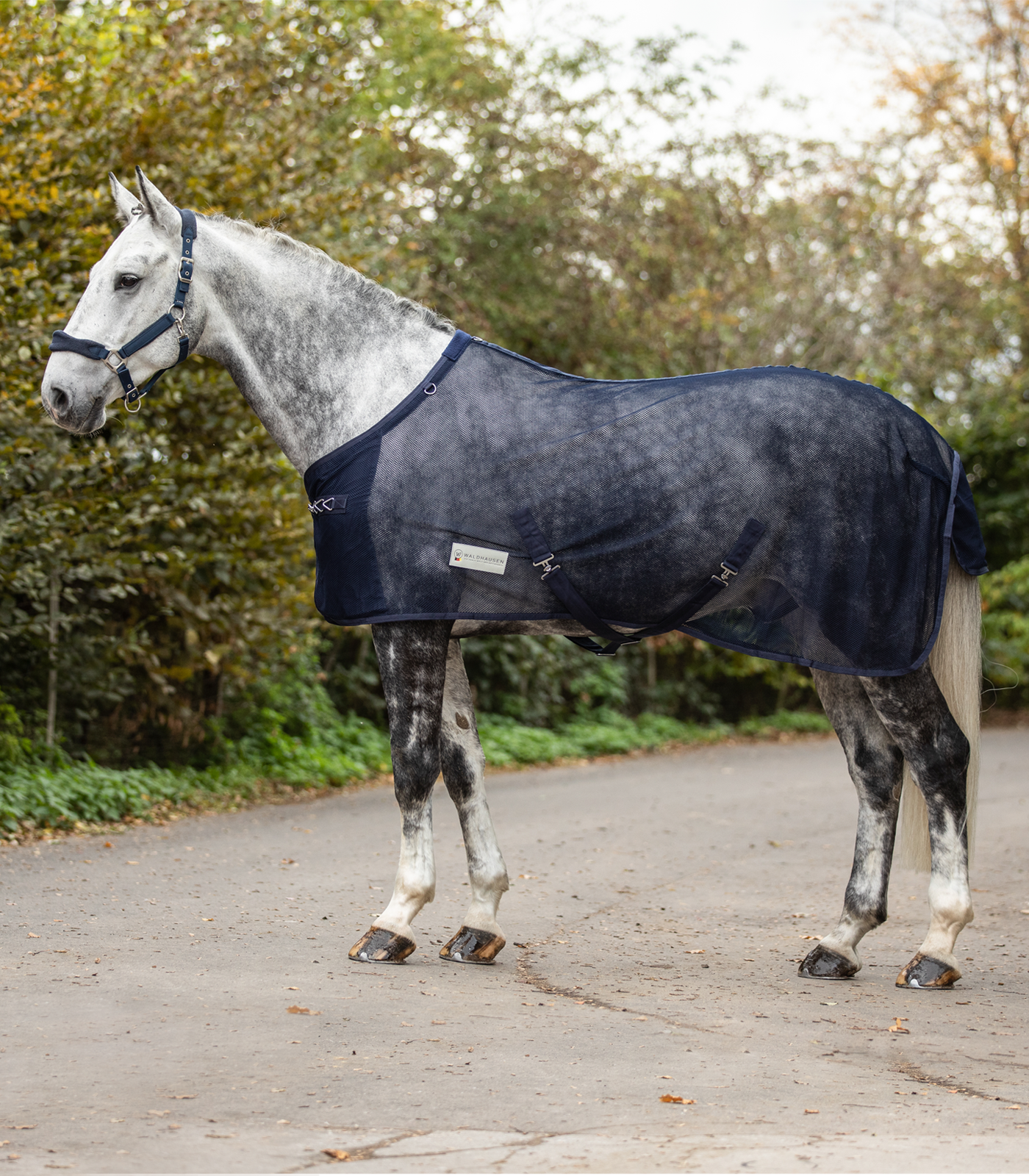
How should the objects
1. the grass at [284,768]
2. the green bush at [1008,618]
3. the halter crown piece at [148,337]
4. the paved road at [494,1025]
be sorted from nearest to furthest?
1. the paved road at [494,1025]
2. the halter crown piece at [148,337]
3. the grass at [284,768]
4. the green bush at [1008,618]

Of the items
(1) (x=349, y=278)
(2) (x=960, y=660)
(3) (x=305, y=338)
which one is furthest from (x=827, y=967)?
(1) (x=349, y=278)

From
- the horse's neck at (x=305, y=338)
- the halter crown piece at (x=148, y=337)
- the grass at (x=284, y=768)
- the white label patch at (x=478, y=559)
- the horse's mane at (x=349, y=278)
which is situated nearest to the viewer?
the white label patch at (x=478, y=559)

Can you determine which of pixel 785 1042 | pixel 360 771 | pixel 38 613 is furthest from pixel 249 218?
pixel 785 1042

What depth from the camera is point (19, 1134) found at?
10.0ft

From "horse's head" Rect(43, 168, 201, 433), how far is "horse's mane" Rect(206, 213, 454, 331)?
0.99ft

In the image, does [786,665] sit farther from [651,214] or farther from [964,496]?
[964,496]

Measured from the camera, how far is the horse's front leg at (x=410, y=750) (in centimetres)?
475

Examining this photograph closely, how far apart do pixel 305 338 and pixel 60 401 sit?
924 mm

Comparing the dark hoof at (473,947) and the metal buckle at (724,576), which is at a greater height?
the metal buckle at (724,576)

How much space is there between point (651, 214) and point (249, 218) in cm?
863

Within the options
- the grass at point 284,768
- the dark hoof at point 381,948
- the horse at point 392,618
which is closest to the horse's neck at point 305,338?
the horse at point 392,618

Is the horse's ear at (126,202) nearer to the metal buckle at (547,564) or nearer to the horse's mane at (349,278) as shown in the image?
the horse's mane at (349,278)

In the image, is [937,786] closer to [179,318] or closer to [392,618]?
[392,618]

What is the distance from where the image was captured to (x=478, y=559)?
185 inches
